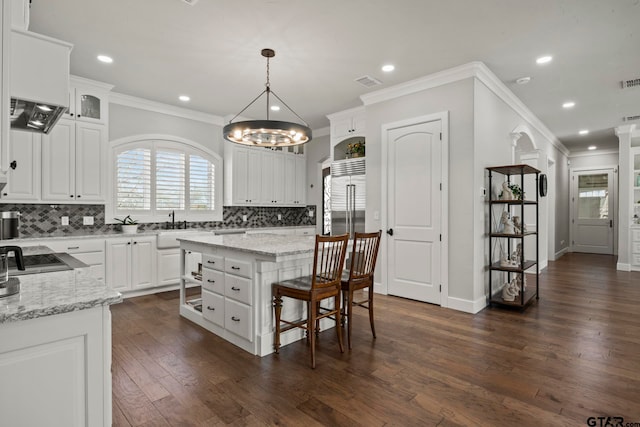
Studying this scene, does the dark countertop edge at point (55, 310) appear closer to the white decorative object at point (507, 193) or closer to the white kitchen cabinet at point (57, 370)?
the white kitchen cabinet at point (57, 370)

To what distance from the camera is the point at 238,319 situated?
116 inches

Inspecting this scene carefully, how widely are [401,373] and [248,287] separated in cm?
138

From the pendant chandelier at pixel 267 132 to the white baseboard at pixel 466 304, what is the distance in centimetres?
259

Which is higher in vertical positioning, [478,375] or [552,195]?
[552,195]

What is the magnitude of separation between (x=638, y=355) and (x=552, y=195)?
5.44m

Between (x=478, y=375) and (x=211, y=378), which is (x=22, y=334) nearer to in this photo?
(x=211, y=378)

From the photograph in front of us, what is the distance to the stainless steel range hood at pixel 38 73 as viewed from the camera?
5.49ft

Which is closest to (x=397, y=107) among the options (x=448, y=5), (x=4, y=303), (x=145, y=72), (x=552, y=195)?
(x=448, y=5)

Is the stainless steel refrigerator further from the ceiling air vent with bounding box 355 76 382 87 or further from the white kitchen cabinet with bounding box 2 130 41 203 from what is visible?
the white kitchen cabinet with bounding box 2 130 41 203

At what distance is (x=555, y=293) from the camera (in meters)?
4.85

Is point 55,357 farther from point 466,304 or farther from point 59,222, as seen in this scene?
point 59,222

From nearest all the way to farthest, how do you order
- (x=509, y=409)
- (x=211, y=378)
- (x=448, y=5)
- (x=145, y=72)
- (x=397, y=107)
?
1. (x=509, y=409)
2. (x=211, y=378)
3. (x=448, y=5)
4. (x=145, y=72)
5. (x=397, y=107)

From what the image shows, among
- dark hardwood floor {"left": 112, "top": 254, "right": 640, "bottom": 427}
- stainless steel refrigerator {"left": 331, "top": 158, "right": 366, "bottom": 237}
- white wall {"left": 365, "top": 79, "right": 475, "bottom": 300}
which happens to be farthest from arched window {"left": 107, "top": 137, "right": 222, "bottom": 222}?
white wall {"left": 365, "top": 79, "right": 475, "bottom": 300}

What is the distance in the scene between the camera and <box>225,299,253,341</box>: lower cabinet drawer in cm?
285
